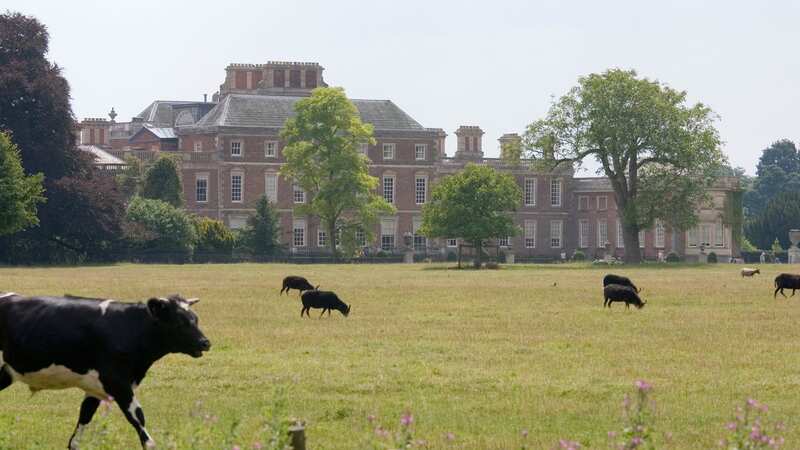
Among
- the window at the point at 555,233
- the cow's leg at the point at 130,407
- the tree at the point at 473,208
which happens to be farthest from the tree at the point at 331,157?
the cow's leg at the point at 130,407

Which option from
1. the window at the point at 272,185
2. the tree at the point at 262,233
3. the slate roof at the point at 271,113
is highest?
the slate roof at the point at 271,113

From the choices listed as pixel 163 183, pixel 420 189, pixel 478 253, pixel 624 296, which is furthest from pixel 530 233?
pixel 624 296

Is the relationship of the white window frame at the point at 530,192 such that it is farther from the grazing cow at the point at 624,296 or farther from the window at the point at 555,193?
the grazing cow at the point at 624,296

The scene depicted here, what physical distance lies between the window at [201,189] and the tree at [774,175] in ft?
262

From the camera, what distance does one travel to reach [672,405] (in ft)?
61.8

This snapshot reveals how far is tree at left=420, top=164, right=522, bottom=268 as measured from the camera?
88250 mm

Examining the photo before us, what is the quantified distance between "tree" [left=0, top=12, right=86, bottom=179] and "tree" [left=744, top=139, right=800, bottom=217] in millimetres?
113951

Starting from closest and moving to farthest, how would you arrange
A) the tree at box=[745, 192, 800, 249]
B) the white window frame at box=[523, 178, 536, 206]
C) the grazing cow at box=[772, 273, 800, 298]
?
the grazing cow at box=[772, 273, 800, 298]
the white window frame at box=[523, 178, 536, 206]
the tree at box=[745, 192, 800, 249]

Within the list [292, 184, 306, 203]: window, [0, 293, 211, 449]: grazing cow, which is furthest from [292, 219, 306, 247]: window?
[0, 293, 211, 449]: grazing cow

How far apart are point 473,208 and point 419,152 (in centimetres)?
3554

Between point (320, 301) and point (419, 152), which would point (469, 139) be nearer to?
point (419, 152)

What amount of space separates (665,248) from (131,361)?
4447 inches

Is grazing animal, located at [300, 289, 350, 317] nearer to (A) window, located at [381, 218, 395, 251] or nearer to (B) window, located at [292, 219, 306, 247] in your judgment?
(B) window, located at [292, 219, 306, 247]

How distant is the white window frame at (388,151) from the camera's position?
12338 centimetres
